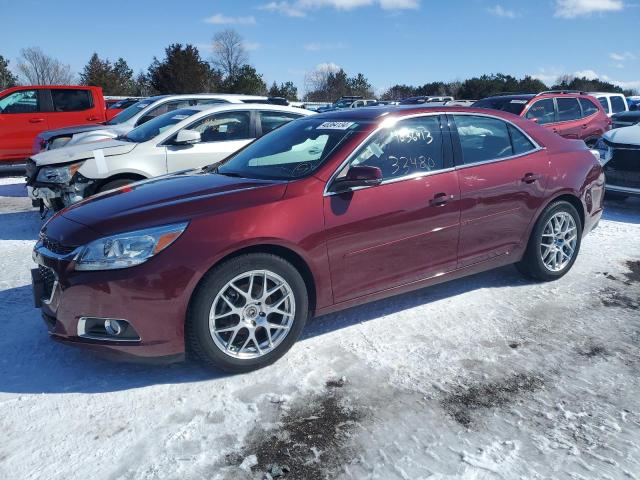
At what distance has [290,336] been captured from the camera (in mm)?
3264

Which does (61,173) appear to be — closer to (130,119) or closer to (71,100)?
(130,119)

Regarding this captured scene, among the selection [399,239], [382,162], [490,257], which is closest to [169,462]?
[399,239]

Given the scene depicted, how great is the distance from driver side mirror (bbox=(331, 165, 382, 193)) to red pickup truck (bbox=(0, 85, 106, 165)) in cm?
1048

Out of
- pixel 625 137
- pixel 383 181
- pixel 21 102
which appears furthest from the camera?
pixel 21 102

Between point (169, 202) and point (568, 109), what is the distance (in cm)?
990

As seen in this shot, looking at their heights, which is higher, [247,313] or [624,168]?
[624,168]

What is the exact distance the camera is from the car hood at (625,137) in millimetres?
7402

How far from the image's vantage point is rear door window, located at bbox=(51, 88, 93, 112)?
1198 centimetres

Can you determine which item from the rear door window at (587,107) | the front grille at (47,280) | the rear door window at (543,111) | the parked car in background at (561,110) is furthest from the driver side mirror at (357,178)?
the rear door window at (587,107)

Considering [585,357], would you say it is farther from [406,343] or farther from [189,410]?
[189,410]

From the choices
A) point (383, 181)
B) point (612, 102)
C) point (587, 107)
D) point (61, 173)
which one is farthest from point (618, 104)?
point (61, 173)

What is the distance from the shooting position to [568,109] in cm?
1066

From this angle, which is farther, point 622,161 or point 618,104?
point 618,104

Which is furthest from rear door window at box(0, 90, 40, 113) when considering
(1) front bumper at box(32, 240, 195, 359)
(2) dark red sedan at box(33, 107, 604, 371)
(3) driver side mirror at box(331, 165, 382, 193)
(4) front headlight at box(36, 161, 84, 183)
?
(3) driver side mirror at box(331, 165, 382, 193)
